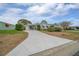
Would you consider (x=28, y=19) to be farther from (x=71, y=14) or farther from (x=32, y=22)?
(x=71, y=14)

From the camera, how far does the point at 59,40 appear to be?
2.17 meters

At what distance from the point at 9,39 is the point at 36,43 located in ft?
0.86

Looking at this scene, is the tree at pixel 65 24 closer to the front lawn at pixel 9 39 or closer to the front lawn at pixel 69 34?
the front lawn at pixel 69 34

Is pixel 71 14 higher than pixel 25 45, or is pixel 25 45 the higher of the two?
pixel 71 14

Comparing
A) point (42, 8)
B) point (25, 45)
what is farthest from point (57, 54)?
point (42, 8)

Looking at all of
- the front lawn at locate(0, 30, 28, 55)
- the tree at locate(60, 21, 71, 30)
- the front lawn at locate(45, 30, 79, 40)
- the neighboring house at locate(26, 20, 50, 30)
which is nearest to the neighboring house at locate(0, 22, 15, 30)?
the front lawn at locate(0, 30, 28, 55)

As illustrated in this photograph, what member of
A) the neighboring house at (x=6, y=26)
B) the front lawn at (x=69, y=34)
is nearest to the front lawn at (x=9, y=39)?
the neighboring house at (x=6, y=26)

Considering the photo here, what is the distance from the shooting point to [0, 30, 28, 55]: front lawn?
2.12 meters

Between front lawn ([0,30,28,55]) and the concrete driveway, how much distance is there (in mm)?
40

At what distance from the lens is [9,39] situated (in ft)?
7.05

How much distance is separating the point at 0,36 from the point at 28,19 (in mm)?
314

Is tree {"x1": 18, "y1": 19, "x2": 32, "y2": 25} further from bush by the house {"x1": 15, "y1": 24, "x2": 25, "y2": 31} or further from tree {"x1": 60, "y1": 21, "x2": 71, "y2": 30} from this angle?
tree {"x1": 60, "y1": 21, "x2": 71, "y2": 30}

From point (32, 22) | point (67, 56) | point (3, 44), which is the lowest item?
point (67, 56)

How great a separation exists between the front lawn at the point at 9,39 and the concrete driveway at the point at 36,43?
40mm
